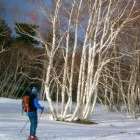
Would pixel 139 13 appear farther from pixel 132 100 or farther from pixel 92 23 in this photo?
pixel 132 100

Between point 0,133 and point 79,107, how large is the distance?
44.3 ft

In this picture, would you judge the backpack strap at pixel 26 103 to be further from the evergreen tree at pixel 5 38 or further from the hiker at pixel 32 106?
the evergreen tree at pixel 5 38

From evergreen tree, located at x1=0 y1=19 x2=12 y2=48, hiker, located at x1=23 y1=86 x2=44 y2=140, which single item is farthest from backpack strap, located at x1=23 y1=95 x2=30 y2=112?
evergreen tree, located at x1=0 y1=19 x2=12 y2=48

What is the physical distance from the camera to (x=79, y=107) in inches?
1297

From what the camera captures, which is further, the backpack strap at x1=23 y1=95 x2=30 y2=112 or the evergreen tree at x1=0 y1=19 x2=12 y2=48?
the evergreen tree at x1=0 y1=19 x2=12 y2=48

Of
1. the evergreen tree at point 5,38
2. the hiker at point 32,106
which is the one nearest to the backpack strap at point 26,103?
the hiker at point 32,106

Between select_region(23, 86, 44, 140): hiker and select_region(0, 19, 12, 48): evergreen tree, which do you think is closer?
select_region(23, 86, 44, 140): hiker

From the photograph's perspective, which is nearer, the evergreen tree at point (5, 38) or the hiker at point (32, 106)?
the hiker at point (32, 106)

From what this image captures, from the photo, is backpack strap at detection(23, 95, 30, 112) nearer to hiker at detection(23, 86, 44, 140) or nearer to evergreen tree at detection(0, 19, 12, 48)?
hiker at detection(23, 86, 44, 140)

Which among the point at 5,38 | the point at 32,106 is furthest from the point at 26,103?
the point at 5,38

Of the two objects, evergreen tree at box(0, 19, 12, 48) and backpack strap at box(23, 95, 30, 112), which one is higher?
evergreen tree at box(0, 19, 12, 48)

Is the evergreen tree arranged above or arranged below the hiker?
above

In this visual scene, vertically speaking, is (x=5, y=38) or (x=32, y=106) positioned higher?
(x=5, y=38)

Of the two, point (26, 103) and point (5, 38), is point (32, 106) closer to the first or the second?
point (26, 103)
